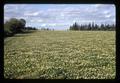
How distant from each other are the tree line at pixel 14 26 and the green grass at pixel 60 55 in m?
0.08

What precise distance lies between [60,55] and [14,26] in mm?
767

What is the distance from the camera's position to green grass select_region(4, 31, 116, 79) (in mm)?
4164

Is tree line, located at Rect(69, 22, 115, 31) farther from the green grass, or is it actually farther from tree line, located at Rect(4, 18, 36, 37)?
tree line, located at Rect(4, 18, 36, 37)

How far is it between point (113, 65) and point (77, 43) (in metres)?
0.59

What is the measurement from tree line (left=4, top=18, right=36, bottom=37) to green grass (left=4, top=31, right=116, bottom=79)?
3.0 inches

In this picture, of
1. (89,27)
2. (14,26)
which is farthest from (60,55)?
→ (14,26)

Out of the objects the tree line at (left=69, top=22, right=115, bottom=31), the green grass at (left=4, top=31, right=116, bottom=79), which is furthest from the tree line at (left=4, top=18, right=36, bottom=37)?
the tree line at (left=69, top=22, right=115, bottom=31)

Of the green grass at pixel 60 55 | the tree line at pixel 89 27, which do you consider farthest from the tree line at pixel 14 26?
the tree line at pixel 89 27

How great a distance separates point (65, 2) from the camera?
4121 millimetres

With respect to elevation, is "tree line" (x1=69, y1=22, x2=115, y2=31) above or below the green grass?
above

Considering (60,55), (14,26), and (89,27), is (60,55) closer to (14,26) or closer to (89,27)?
(89,27)

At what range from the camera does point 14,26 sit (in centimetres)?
432

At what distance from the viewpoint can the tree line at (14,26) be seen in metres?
4.16
